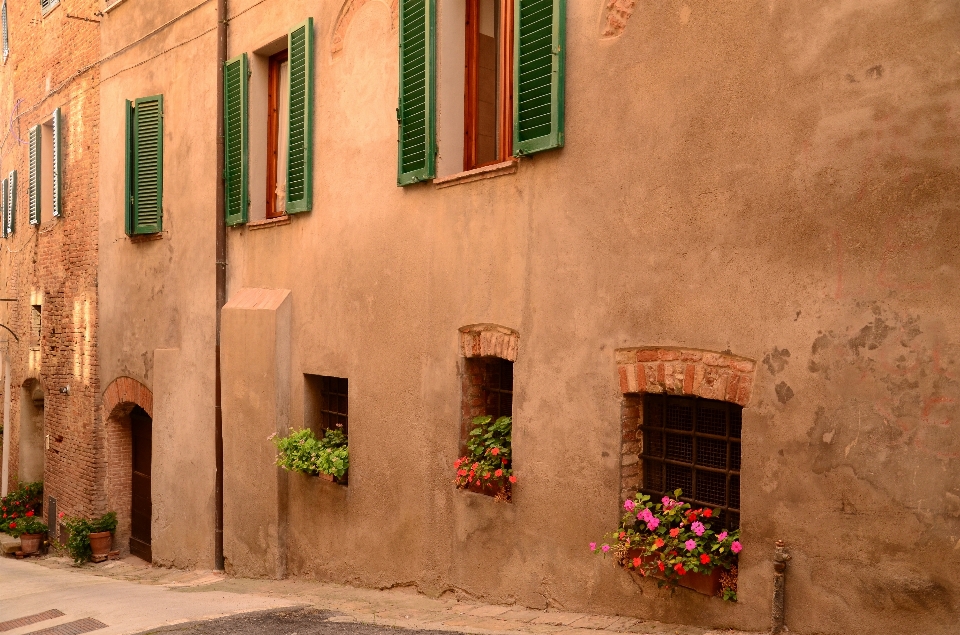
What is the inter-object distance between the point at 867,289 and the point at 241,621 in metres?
4.71

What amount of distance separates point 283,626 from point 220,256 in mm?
4475

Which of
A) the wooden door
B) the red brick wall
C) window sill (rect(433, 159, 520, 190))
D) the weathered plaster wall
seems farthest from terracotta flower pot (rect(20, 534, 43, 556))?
window sill (rect(433, 159, 520, 190))

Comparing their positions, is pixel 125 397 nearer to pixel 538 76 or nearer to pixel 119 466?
pixel 119 466

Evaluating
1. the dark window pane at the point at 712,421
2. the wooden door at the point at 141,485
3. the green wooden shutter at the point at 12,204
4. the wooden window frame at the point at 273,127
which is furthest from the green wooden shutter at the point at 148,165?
the dark window pane at the point at 712,421

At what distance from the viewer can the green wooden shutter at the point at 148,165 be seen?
10.6 meters

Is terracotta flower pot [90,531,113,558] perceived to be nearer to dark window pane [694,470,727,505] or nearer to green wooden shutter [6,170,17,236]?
green wooden shutter [6,170,17,236]

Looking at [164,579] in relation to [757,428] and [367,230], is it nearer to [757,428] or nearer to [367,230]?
[367,230]

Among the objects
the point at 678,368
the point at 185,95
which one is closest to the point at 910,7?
the point at 678,368

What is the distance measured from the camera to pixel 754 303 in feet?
15.3

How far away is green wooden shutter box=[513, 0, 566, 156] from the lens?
5.61 meters

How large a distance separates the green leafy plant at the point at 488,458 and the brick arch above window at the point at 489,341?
489 mm

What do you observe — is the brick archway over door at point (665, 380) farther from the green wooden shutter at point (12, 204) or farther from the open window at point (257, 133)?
the green wooden shutter at point (12, 204)

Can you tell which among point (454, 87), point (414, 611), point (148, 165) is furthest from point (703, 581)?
point (148, 165)

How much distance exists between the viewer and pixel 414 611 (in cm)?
640
